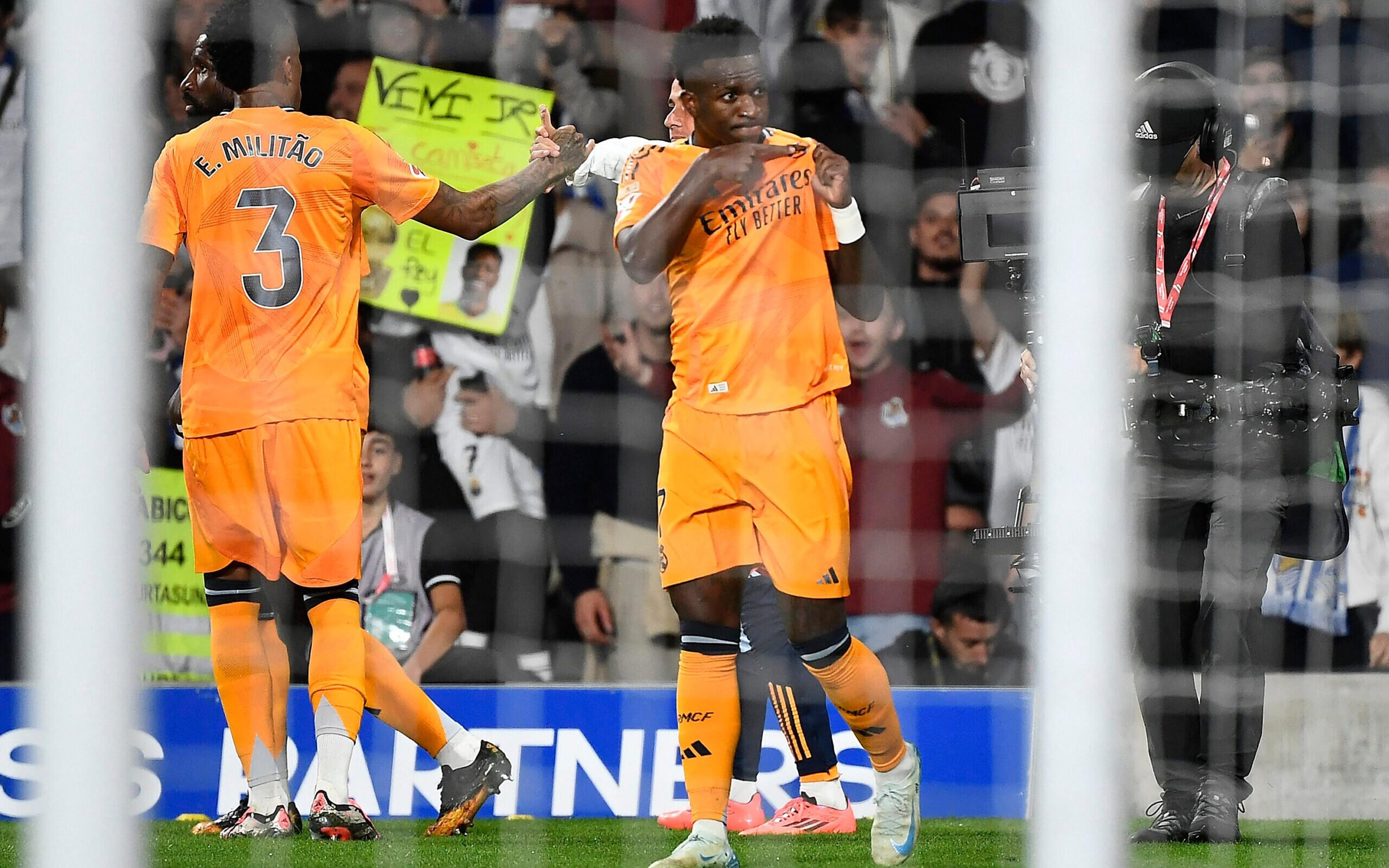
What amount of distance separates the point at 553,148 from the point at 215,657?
1061mm

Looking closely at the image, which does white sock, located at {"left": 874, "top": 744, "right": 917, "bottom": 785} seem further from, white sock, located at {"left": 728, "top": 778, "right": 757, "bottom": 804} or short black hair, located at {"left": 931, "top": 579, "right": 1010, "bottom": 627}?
short black hair, located at {"left": 931, "top": 579, "right": 1010, "bottom": 627}

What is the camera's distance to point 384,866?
8.63ft

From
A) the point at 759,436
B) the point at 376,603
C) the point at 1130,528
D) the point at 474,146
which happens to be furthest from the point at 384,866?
the point at 1130,528

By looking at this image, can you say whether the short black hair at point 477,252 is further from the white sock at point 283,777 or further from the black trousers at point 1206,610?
the black trousers at point 1206,610

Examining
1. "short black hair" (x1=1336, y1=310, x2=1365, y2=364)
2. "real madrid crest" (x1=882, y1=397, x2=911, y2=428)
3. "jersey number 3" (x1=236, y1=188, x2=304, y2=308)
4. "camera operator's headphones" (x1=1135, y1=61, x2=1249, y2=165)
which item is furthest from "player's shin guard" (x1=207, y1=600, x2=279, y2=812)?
"short black hair" (x1=1336, y1=310, x2=1365, y2=364)

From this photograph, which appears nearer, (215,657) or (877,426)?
(215,657)

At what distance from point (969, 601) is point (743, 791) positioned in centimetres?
84

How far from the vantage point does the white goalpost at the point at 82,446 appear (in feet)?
4.61

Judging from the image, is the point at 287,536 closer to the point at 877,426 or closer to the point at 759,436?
the point at 759,436

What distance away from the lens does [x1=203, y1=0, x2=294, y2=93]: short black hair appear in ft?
9.15

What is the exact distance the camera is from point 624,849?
2.80 m

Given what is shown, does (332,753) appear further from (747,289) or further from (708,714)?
(747,289)

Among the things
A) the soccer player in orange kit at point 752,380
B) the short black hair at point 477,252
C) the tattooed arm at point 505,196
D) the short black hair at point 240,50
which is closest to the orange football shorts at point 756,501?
the soccer player in orange kit at point 752,380

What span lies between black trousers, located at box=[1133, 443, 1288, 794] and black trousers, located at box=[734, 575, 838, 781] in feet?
1.92
